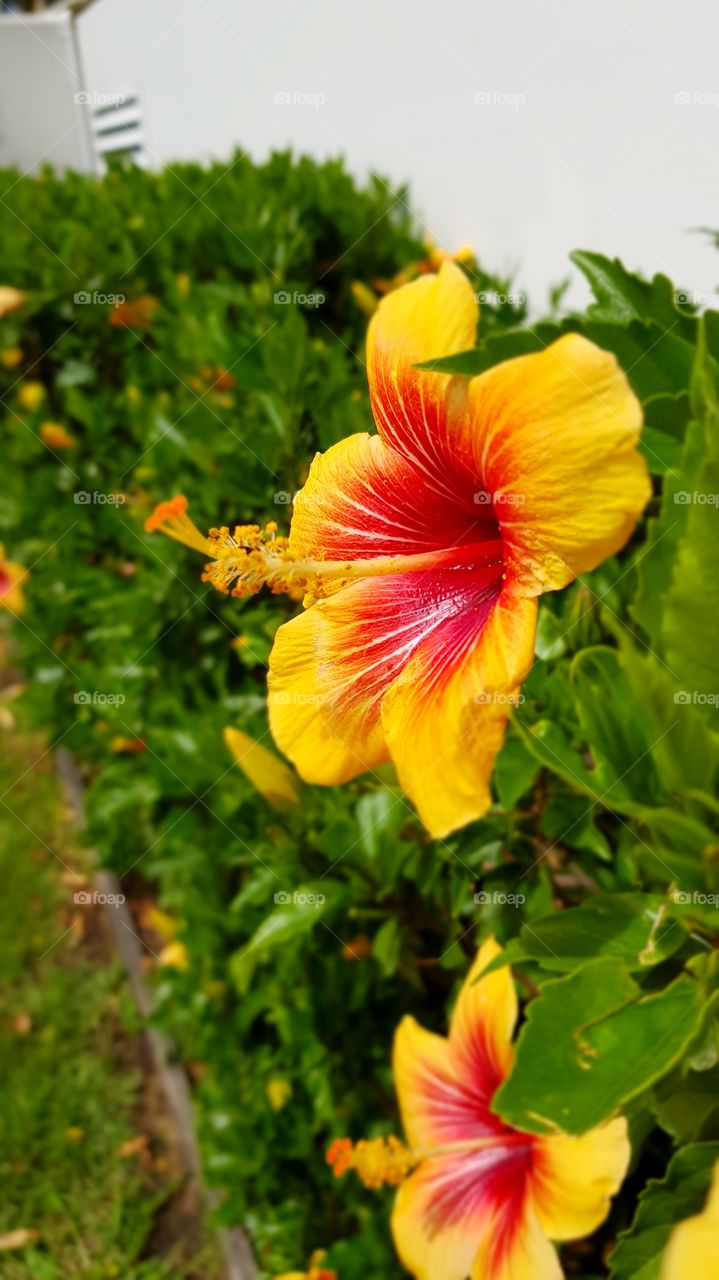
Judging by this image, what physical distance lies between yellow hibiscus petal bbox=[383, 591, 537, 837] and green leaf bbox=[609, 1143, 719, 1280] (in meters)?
0.47

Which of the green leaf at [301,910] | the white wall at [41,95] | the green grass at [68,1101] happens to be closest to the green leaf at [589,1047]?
the green leaf at [301,910]

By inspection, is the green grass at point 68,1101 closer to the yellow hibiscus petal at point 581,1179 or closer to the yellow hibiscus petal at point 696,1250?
the yellow hibiscus petal at point 581,1179

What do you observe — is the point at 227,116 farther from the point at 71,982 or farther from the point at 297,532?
the point at 297,532

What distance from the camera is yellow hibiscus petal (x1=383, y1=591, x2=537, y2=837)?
2.43 feet

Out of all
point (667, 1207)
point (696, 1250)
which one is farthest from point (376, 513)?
point (667, 1207)

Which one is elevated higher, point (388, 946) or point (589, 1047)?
point (589, 1047)

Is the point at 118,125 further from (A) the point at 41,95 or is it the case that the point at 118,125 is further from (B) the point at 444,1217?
(B) the point at 444,1217

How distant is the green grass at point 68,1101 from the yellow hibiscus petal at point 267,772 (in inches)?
63.3

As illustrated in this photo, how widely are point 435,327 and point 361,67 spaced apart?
2.96 m

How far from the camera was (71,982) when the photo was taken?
316 centimetres

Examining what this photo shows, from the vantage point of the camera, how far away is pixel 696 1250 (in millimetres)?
556

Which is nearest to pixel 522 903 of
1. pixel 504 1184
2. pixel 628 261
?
pixel 504 1184

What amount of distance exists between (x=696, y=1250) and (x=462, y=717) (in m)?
0.38

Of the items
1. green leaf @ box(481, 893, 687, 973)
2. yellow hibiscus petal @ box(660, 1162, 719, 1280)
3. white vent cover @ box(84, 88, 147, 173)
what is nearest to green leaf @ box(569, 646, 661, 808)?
green leaf @ box(481, 893, 687, 973)
